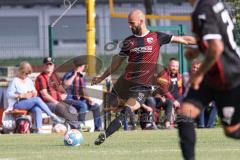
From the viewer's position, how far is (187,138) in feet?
26.9

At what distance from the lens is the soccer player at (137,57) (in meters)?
12.5

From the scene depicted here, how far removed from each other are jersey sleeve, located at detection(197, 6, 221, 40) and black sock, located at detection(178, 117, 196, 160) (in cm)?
97

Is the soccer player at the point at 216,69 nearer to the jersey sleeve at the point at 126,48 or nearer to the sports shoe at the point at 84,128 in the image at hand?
the jersey sleeve at the point at 126,48

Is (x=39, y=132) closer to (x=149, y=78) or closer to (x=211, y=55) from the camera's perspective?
(x=149, y=78)

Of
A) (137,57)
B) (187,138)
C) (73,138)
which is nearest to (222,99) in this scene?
(187,138)

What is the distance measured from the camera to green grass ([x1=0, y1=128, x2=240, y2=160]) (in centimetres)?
1061

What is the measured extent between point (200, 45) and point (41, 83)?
353 inches

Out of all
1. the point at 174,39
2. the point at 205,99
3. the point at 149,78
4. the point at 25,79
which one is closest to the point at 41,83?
the point at 25,79

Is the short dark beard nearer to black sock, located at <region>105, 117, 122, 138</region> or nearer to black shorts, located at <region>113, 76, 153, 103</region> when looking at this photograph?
black shorts, located at <region>113, 76, 153, 103</region>

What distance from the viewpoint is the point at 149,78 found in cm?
1387

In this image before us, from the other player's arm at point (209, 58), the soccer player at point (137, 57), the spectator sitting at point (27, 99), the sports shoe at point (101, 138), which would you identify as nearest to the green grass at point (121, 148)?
the sports shoe at point (101, 138)

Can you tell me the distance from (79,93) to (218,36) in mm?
9009

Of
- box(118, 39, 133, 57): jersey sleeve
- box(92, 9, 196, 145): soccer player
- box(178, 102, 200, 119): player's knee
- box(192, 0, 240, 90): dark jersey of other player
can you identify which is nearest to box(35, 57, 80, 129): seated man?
box(92, 9, 196, 145): soccer player

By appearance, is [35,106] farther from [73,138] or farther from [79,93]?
[73,138]
